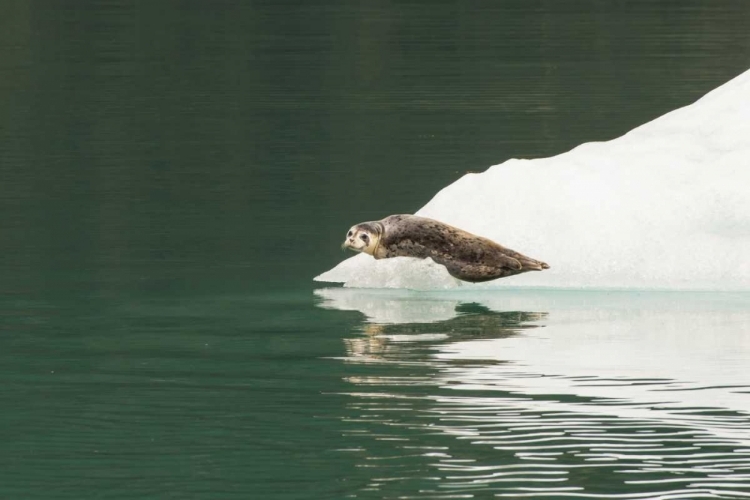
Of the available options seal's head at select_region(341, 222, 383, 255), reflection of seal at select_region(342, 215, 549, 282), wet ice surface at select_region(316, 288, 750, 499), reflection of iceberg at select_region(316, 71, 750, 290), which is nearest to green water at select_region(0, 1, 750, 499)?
wet ice surface at select_region(316, 288, 750, 499)

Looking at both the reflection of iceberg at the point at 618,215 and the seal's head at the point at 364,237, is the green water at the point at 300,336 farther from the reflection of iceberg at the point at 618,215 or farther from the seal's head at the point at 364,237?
the seal's head at the point at 364,237

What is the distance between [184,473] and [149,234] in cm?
943

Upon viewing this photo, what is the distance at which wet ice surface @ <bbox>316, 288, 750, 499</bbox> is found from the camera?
10523 mm

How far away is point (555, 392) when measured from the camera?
1245 cm

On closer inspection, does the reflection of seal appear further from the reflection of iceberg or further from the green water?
the green water

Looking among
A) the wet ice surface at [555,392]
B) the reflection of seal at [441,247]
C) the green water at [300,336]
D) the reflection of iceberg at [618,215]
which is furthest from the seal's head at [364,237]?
the green water at [300,336]

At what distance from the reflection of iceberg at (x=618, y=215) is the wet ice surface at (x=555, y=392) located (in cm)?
22

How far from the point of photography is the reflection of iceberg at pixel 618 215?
16391mm

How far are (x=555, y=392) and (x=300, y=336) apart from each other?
109 inches

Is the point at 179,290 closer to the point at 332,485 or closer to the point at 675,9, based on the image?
the point at 332,485

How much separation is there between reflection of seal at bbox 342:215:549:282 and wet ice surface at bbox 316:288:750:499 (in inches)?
9.0

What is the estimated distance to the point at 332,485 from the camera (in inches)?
408

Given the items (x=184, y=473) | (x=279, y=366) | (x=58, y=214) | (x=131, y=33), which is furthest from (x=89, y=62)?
(x=184, y=473)

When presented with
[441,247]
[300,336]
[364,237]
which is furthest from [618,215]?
[300,336]
